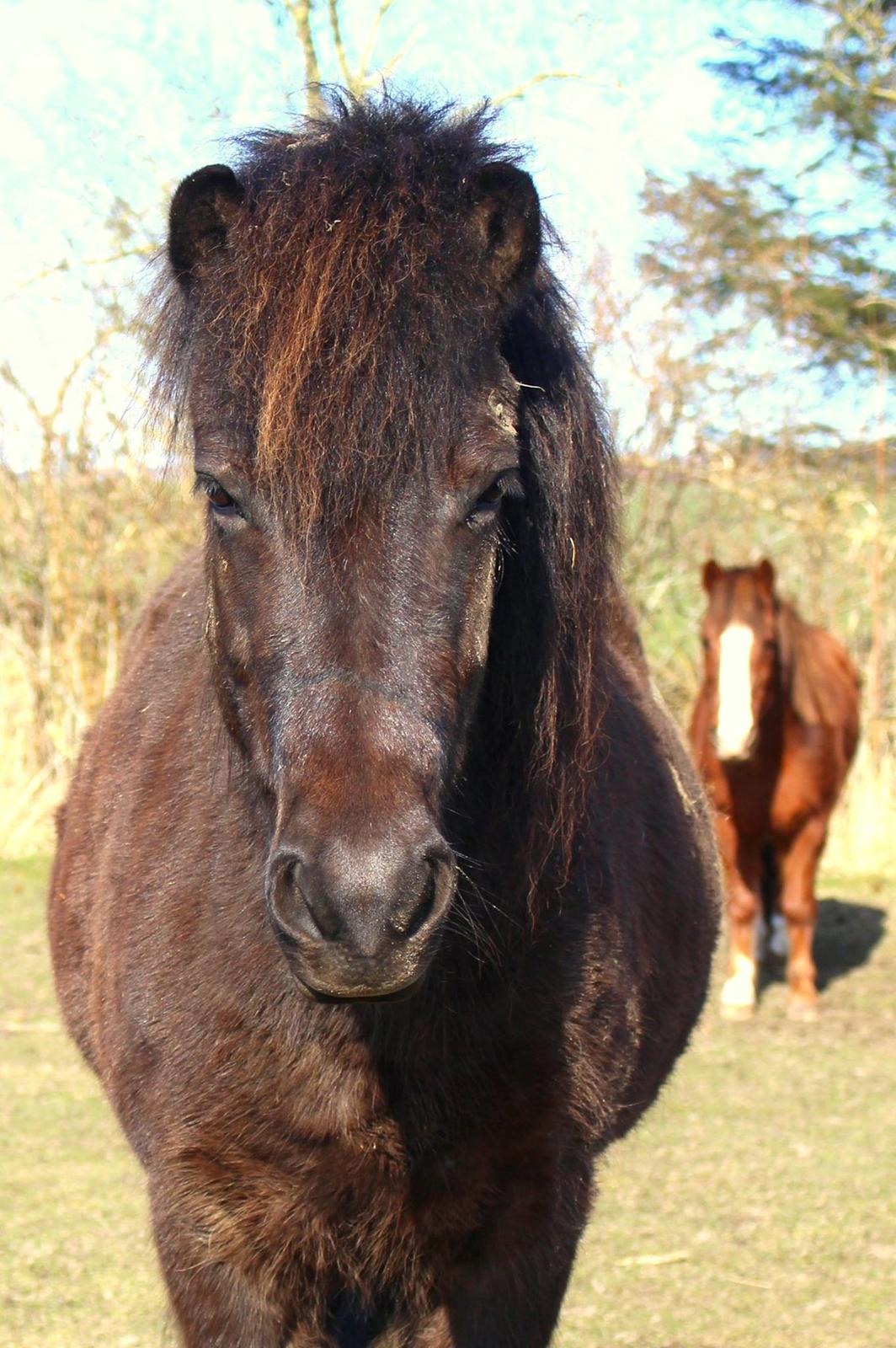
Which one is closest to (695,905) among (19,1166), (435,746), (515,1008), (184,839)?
(515,1008)

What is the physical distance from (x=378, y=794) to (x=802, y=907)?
7.09 metres

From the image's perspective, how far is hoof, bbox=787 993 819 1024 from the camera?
799 centimetres

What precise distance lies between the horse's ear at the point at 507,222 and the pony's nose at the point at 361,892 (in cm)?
93

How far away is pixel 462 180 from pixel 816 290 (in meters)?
13.5

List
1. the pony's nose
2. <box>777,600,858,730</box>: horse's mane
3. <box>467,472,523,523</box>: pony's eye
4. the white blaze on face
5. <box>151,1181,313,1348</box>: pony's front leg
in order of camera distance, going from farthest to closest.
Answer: <box>777,600,858,730</box>: horse's mane < the white blaze on face < <box>151,1181,313,1348</box>: pony's front leg < <box>467,472,523,523</box>: pony's eye < the pony's nose

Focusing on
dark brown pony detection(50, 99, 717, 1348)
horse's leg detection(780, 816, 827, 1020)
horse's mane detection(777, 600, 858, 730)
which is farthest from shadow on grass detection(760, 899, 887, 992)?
dark brown pony detection(50, 99, 717, 1348)

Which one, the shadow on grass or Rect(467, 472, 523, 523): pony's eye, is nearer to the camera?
Rect(467, 472, 523, 523): pony's eye

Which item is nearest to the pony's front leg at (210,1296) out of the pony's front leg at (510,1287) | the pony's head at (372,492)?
the pony's front leg at (510,1287)

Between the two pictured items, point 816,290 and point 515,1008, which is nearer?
point 515,1008

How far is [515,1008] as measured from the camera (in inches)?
96.5

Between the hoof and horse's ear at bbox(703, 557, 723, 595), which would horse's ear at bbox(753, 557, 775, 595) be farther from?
the hoof

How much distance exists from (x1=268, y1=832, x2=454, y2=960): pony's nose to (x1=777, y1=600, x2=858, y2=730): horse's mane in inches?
271

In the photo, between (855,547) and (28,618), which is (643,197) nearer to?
(855,547)

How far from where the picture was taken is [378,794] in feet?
5.73
